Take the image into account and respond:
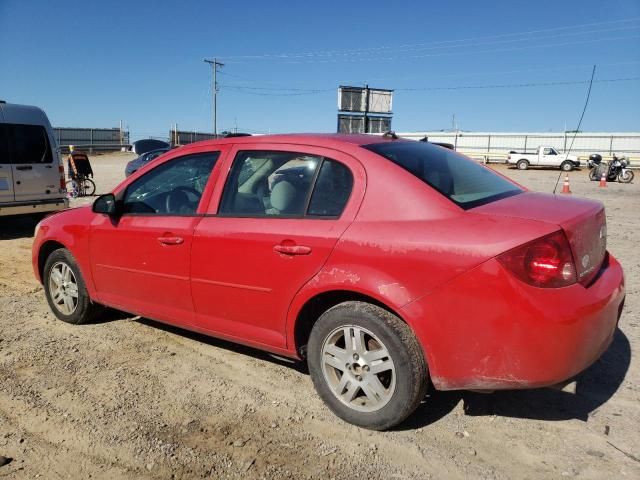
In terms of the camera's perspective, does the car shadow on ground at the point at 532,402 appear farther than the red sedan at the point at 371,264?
Yes

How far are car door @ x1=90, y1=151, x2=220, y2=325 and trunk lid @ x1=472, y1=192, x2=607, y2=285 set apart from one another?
197 centimetres

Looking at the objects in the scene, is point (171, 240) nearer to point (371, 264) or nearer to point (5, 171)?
point (371, 264)

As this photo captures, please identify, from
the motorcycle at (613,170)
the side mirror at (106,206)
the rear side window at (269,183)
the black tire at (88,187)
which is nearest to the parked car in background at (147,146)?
the black tire at (88,187)

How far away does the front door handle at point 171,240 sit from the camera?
11.7 ft

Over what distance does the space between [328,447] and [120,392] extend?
1479 millimetres

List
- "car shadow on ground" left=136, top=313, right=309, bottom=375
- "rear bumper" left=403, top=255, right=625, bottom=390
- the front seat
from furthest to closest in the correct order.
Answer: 1. "car shadow on ground" left=136, top=313, right=309, bottom=375
2. the front seat
3. "rear bumper" left=403, top=255, right=625, bottom=390

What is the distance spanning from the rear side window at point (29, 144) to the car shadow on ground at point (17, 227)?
1.40 metres

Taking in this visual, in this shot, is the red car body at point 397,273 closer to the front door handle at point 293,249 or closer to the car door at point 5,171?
the front door handle at point 293,249

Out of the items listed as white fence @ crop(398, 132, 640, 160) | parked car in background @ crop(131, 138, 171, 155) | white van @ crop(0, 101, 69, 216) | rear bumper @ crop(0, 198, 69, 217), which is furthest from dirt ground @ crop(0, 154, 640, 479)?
white fence @ crop(398, 132, 640, 160)

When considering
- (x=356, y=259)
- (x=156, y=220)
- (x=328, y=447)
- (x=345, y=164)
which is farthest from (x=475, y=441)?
(x=156, y=220)

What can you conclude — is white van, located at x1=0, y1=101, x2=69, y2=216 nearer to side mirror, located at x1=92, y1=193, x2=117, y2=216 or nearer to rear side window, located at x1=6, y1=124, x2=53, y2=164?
rear side window, located at x1=6, y1=124, x2=53, y2=164

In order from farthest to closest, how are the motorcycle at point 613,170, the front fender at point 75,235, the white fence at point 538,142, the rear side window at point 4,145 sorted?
the white fence at point 538,142, the motorcycle at point 613,170, the rear side window at point 4,145, the front fender at point 75,235

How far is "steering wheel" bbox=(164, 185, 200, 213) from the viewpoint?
377cm

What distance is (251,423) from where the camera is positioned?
3047 millimetres
